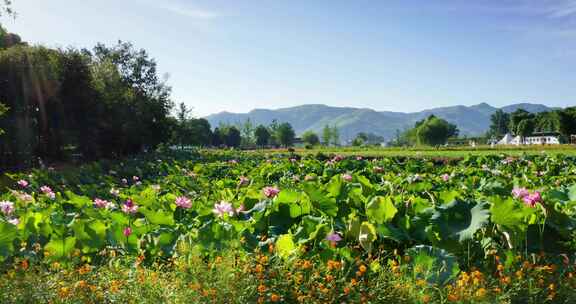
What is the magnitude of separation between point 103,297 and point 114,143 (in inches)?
1659

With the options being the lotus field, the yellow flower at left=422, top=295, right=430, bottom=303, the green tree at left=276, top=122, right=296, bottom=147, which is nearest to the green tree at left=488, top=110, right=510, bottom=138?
the green tree at left=276, top=122, right=296, bottom=147

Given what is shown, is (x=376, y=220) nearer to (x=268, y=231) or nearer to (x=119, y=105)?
(x=268, y=231)

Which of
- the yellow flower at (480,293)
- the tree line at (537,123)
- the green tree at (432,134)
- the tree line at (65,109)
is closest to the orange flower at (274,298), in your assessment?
the yellow flower at (480,293)

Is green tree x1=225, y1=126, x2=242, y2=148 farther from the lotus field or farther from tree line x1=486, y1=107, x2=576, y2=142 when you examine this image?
the lotus field

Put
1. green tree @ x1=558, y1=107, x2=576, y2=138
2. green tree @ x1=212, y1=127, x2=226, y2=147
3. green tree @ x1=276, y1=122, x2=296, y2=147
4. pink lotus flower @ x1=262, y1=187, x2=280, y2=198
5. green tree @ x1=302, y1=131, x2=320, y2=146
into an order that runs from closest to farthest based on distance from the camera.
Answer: pink lotus flower @ x1=262, y1=187, x2=280, y2=198
green tree @ x1=558, y1=107, x2=576, y2=138
green tree @ x1=276, y1=122, x2=296, y2=147
green tree @ x1=212, y1=127, x2=226, y2=147
green tree @ x1=302, y1=131, x2=320, y2=146

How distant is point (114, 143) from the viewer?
4253 centimetres

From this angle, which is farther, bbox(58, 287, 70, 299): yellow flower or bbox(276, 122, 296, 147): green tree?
bbox(276, 122, 296, 147): green tree

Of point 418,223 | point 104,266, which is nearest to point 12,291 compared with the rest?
point 104,266

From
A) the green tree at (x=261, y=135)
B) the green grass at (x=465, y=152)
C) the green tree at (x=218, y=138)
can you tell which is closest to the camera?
the green grass at (x=465, y=152)

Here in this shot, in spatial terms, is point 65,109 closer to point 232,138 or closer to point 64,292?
point 64,292

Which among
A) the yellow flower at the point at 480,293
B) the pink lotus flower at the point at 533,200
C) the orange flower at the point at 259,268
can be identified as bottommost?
the yellow flower at the point at 480,293

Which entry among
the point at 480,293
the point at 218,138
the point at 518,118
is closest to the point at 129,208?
the point at 480,293

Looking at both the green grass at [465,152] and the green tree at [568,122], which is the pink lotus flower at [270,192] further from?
the green tree at [568,122]

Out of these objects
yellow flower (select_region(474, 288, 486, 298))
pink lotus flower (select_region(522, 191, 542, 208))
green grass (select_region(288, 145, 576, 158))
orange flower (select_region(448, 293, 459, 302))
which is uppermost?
pink lotus flower (select_region(522, 191, 542, 208))
